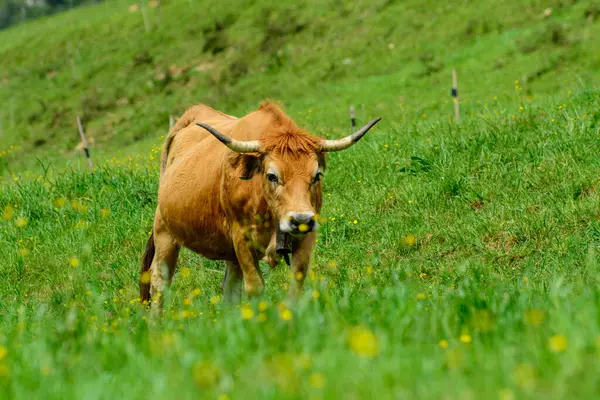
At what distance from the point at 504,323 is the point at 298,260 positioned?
9.95 ft

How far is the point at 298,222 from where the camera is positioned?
650 cm

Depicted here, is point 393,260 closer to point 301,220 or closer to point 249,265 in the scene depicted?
point 249,265

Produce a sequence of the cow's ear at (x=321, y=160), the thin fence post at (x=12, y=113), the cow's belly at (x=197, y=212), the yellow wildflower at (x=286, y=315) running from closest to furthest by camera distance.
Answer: the yellow wildflower at (x=286, y=315) < the cow's ear at (x=321, y=160) < the cow's belly at (x=197, y=212) < the thin fence post at (x=12, y=113)

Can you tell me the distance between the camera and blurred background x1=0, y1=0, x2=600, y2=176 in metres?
25.1

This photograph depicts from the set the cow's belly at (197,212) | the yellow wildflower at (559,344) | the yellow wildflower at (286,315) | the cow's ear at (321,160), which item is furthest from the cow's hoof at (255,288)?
the yellow wildflower at (559,344)

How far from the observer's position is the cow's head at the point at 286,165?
22.2 ft

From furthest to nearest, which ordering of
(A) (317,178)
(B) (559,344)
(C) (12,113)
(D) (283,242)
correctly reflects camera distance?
(C) (12,113) → (A) (317,178) → (D) (283,242) → (B) (559,344)

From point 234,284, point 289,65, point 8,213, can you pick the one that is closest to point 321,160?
point 234,284

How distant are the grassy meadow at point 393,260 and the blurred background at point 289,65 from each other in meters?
0.19

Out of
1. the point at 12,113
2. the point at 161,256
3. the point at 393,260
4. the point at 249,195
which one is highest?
the point at 249,195

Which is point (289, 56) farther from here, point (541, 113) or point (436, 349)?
point (436, 349)

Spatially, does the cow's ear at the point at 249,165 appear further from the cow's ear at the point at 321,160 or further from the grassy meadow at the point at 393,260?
the grassy meadow at the point at 393,260

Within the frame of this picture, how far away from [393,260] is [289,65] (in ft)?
91.1

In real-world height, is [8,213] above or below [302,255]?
above
